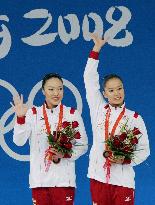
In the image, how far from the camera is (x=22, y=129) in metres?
4.57

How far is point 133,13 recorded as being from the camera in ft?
19.9

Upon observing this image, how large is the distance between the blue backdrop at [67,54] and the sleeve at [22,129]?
1.41 m

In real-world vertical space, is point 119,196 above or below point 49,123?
below

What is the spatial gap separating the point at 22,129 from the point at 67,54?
166 cm

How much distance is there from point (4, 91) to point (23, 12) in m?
0.73

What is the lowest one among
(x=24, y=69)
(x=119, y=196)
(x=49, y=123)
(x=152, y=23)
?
(x=119, y=196)

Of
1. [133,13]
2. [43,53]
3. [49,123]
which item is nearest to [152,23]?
[133,13]

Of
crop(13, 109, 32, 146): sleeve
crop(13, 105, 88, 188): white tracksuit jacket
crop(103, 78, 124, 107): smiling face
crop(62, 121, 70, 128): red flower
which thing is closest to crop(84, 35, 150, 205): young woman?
crop(103, 78, 124, 107): smiling face

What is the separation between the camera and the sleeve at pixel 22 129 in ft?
15.0

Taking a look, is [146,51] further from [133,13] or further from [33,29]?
[33,29]

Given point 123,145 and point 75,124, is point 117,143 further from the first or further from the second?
point 75,124

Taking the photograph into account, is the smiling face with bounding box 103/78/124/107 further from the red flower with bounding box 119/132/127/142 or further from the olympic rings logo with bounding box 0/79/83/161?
the olympic rings logo with bounding box 0/79/83/161

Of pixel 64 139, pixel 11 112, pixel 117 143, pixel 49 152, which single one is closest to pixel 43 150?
pixel 49 152

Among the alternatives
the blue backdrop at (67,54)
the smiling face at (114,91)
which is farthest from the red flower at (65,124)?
the blue backdrop at (67,54)
